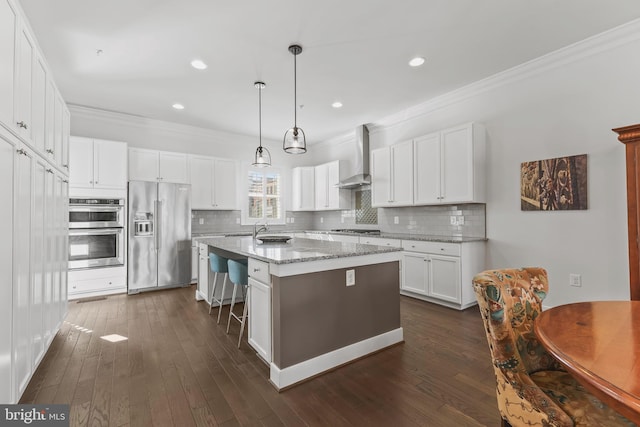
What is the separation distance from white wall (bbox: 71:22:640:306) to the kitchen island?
74.4 inches

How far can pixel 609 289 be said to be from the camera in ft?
9.29

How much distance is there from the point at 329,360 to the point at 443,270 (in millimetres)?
2126

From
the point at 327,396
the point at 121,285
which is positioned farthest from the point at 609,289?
the point at 121,285

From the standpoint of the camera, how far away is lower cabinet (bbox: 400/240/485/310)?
3551mm

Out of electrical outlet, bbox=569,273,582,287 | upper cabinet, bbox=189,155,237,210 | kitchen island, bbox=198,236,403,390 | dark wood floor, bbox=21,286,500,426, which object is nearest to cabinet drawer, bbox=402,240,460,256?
dark wood floor, bbox=21,286,500,426

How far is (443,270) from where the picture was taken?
145 inches

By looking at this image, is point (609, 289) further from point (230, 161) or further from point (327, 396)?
point (230, 161)

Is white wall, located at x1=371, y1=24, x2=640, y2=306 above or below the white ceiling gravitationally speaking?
below

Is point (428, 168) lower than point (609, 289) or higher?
higher

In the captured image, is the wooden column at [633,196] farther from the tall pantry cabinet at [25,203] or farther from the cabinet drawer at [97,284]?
the cabinet drawer at [97,284]

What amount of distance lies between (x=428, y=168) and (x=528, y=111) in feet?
4.26

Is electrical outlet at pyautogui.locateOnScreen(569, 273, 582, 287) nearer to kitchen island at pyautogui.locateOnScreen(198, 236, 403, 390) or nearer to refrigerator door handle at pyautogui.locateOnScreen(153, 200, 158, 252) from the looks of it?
kitchen island at pyautogui.locateOnScreen(198, 236, 403, 390)

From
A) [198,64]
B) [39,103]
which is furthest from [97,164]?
[39,103]

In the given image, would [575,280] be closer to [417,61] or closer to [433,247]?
[433,247]
